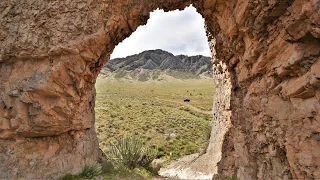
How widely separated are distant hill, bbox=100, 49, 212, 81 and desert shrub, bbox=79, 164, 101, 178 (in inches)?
4483

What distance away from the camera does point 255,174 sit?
7355mm

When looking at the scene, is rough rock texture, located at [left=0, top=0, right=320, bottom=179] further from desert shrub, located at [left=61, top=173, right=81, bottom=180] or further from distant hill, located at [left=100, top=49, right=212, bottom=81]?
distant hill, located at [left=100, top=49, right=212, bottom=81]

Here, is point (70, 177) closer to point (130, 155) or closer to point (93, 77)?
point (130, 155)

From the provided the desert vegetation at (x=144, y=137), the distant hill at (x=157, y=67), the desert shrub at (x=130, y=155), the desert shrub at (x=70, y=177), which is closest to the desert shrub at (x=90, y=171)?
the desert shrub at (x=70, y=177)

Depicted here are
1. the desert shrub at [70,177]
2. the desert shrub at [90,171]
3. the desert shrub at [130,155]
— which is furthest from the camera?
the desert shrub at [130,155]

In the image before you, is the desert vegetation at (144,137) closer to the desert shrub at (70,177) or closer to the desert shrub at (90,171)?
the desert shrub at (90,171)

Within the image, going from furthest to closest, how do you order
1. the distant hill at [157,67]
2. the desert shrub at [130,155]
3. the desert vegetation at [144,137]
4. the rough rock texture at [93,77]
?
the distant hill at [157,67], the desert vegetation at [144,137], the desert shrub at [130,155], the rough rock texture at [93,77]

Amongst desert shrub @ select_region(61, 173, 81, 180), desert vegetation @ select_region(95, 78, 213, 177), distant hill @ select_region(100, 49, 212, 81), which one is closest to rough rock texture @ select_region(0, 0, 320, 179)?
desert shrub @ select_region(61, 173, 81, 180)

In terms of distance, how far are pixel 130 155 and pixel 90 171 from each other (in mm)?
2950

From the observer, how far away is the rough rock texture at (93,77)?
18.0 ft

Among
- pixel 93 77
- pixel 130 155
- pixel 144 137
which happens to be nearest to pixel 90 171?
pixel 130 155

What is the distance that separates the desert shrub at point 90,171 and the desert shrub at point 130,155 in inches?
81.5

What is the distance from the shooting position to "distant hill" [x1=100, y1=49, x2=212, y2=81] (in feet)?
436

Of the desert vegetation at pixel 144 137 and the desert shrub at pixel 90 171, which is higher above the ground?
the desert shrub at pixel 90 171
